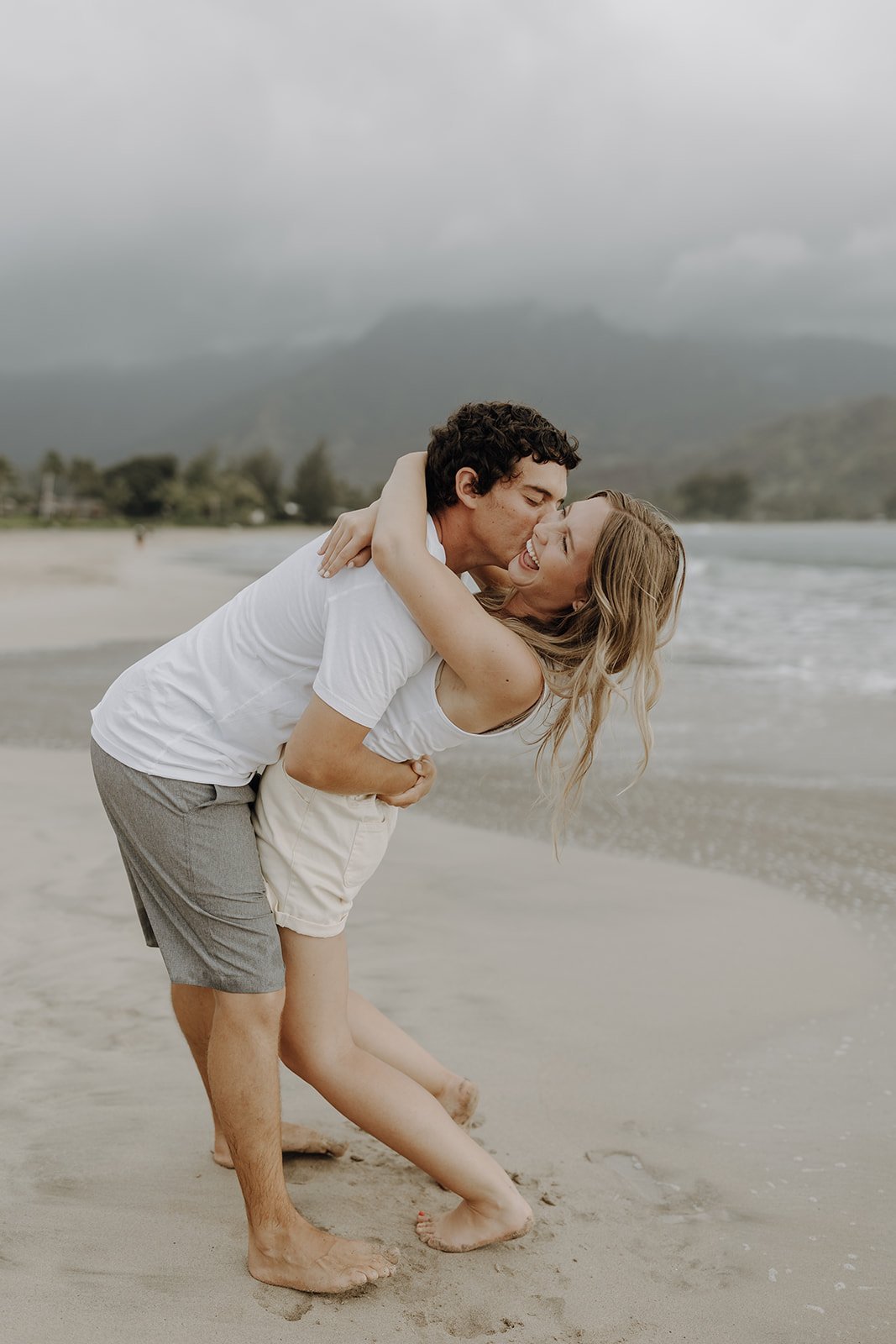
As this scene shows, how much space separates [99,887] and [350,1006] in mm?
2314

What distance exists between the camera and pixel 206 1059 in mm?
2812

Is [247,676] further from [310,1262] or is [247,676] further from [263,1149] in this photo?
[310,1262]

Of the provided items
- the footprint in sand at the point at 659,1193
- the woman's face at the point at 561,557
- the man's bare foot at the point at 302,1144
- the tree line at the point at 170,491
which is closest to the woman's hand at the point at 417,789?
the woman's face at the point at 561,557

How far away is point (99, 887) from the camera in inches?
190

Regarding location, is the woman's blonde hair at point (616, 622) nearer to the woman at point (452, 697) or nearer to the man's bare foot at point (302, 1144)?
the woman at point (452, 697)

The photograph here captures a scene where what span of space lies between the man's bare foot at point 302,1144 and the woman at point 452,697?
0.39m

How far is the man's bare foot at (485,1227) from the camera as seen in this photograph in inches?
103

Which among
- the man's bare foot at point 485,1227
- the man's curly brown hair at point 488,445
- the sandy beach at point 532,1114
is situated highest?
the man's curly brown hair at point 488,445

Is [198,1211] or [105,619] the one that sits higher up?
[198,1211]

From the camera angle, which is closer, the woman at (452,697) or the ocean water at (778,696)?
the woman at (452,697)

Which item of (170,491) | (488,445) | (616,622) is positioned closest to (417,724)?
(616,622)

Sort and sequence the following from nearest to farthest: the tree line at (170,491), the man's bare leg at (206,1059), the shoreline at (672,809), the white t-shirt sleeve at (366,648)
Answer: the white t-shirt sleeve at (366,648)
the man's bare leg at (206,1059)
the shoreline at (672,809)
the tree line at (170,491)

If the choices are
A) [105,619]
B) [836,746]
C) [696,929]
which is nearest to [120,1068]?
[696,929]

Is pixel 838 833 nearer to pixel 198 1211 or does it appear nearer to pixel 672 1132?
pixel 672 1132
